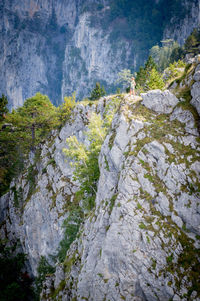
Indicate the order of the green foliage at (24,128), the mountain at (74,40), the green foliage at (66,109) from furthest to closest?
the mountain at (74,40) < the green foliage at (66,109) < the green foliage at (24,128)

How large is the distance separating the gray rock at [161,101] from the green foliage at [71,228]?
16850 mm

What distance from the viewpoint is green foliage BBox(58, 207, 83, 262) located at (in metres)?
23.9

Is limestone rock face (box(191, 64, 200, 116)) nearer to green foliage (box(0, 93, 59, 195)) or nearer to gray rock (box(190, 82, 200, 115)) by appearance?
gray rock (box(190, 82, 200, 115))

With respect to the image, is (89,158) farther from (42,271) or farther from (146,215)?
(42,271)

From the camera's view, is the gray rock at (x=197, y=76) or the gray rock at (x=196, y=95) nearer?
the gray rock at (x=196, y=95)

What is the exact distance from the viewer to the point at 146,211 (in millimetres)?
11680

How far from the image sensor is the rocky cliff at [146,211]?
10227mm

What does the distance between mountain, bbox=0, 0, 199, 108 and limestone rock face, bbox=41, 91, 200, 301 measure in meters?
146

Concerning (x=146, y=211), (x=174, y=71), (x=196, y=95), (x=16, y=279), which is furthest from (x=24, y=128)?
(x=196, y=95)

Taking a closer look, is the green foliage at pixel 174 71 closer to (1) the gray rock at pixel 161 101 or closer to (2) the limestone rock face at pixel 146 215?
(1) the gray rock at pixel 161 101

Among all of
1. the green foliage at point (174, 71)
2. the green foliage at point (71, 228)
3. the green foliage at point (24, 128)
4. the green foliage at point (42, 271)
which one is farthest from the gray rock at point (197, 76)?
the green foliage at point (42, 271)

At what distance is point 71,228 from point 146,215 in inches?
608

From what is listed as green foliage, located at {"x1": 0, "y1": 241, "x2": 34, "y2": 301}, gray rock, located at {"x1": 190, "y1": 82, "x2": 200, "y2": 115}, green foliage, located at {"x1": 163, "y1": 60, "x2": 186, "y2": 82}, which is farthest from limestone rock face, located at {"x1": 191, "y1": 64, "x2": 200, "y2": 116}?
green foliage, located at {"x1": 0, "y1": 241, "x2": 34, "y2": 301}

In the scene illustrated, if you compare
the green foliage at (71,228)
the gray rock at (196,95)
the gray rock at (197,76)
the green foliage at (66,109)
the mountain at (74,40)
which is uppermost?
the mountain at (74,40)
